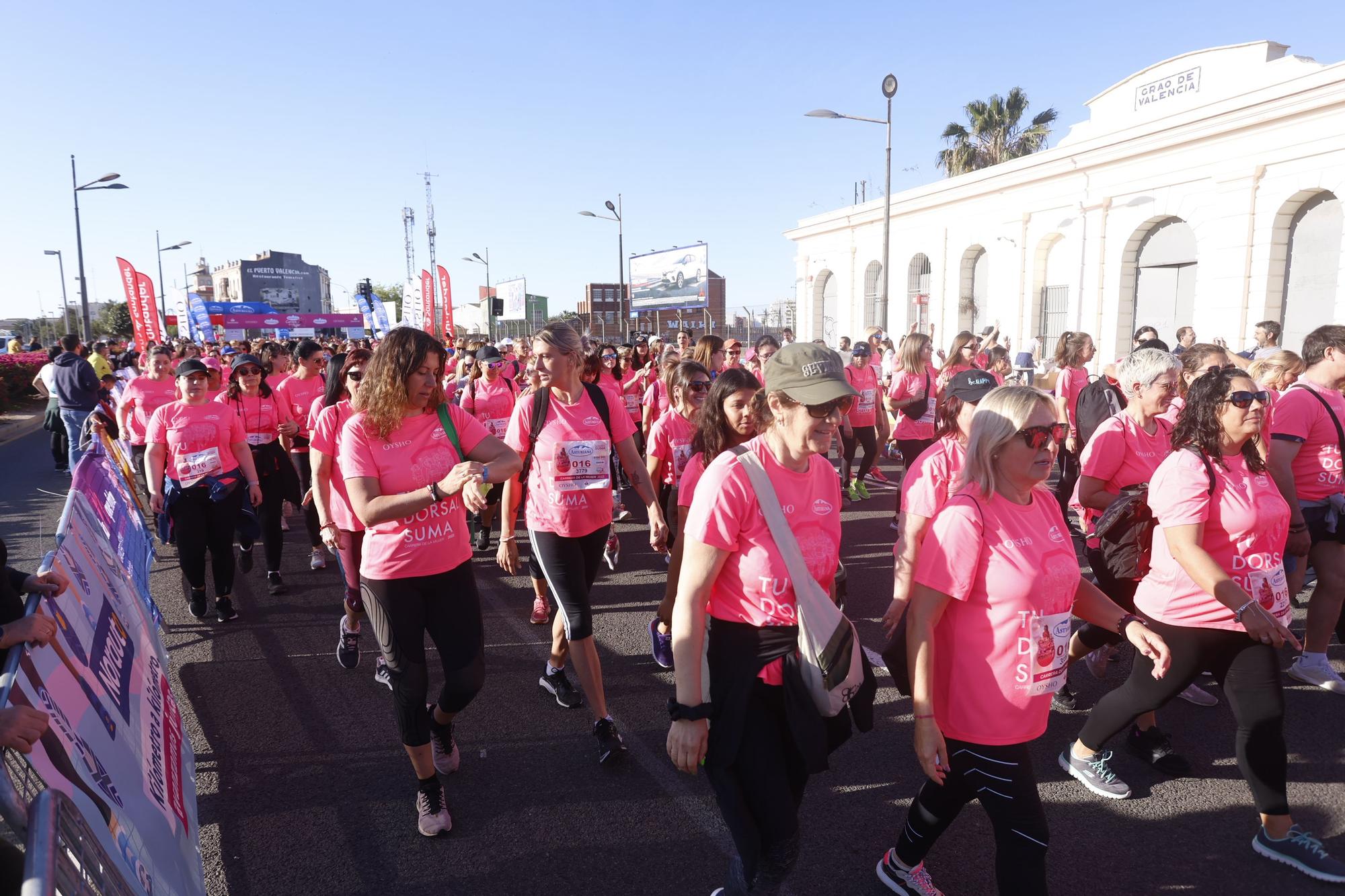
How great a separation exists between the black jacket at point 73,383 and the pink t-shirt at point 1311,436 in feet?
45.7

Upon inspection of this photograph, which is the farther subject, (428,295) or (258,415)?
(428,295)

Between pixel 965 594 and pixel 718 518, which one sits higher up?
pixel 718 518

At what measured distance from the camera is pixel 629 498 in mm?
10750

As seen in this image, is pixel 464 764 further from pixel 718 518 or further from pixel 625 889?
pixel 718 518

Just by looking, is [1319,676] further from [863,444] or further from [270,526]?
[270,526]

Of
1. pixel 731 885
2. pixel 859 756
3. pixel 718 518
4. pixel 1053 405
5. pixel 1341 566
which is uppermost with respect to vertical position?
pixel 1053 405

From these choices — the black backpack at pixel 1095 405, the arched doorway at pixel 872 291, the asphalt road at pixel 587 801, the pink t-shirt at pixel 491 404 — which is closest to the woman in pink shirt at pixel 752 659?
the asphalt road at pixel 587 801

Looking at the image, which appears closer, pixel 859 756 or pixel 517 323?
pixel 859 756

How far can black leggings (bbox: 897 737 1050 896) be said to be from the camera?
92.7 inches

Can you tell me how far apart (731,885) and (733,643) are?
762 mm

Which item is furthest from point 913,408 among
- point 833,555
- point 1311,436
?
point 833,555

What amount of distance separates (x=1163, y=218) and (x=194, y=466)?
907 inches

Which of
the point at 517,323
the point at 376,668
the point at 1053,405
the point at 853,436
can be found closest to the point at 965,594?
the point at 1053,405

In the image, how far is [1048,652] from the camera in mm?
2424
